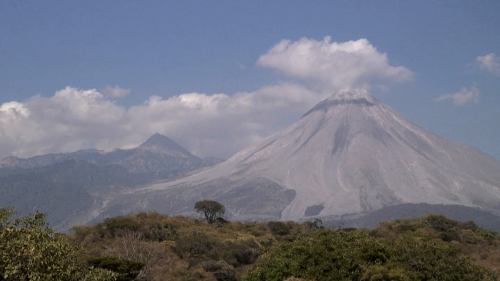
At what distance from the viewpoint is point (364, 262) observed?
20.5 metres

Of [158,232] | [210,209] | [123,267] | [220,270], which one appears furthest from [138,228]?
[210,209]

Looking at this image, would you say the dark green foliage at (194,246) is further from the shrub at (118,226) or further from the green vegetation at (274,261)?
the shrub at (118,226)

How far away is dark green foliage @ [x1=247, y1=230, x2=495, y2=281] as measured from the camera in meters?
19.8

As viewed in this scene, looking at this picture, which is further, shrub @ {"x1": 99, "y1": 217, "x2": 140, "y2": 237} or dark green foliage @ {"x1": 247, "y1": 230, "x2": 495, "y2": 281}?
shrub @ {"x1": 99, "y1": 217, "x2": 140, "y2": 237}

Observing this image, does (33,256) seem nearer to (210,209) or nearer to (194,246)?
(194,246)

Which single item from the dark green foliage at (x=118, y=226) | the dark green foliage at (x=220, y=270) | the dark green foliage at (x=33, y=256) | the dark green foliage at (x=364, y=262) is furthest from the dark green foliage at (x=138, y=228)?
the dark green foliage at (x=33, y=256)

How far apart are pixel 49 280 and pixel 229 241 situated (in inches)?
1212

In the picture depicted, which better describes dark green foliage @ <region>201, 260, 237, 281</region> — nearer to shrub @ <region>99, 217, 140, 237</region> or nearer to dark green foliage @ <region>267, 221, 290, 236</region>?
shrub @ <region>99, 217, 140, 237</region>

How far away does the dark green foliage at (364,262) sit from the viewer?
19750 millimetres

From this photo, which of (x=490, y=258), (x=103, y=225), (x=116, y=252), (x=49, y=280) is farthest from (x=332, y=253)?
(x=103, y=225)

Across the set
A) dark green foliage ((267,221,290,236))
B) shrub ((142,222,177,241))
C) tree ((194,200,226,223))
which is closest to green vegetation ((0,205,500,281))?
shrub ((142,222,177,241))

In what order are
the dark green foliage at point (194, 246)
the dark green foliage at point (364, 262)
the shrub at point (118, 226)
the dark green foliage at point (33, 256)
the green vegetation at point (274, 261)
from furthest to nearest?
1. the shrub at point (118, 226)
2. the dark green foliage at point (194, 246)
3. the dark green foliage at point (364, 262)
4. the green vegetation at point (274, 261)
5. the dark green foliage at point (33, 256)

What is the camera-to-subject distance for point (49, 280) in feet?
53.5

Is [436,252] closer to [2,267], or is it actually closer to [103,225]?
[2,267]
